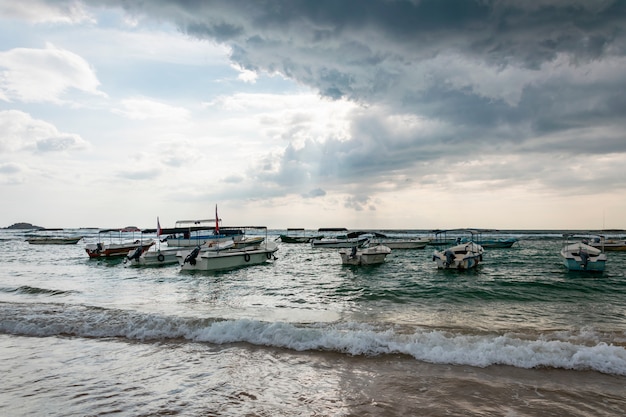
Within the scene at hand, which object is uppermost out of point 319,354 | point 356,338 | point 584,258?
point 584,258

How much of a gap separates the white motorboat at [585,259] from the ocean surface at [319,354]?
8084mm

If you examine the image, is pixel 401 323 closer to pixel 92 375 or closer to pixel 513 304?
pixel 513 304

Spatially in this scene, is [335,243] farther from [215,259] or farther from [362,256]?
[215,259]

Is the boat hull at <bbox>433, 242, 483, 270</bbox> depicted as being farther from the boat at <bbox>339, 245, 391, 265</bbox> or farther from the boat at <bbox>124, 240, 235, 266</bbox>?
the boat at <bbox>124, 240, 235, 266</bbox>

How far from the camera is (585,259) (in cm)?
2706

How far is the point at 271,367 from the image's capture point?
889 cm

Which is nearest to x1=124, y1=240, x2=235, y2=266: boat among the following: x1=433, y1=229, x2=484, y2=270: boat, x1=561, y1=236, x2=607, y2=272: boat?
x1=433, y1=229, x2=484, y2=270: boat

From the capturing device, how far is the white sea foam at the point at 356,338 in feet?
29.6

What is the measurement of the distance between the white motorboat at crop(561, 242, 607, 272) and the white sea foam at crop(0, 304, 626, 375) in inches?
723

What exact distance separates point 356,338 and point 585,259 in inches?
954

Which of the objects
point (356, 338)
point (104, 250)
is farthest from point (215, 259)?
point (356, 338)

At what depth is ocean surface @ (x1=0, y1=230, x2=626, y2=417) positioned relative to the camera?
6.87 meters

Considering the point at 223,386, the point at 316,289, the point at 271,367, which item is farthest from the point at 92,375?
the point at 316,289

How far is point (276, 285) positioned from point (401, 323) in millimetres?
11466
